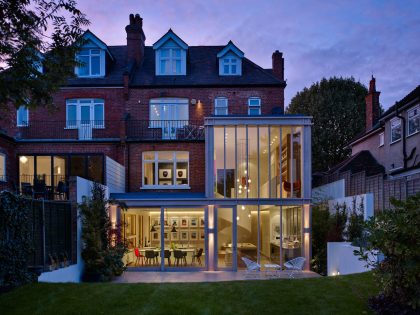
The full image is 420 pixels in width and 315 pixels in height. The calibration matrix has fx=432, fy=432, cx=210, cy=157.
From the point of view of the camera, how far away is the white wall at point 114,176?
19.1 meters

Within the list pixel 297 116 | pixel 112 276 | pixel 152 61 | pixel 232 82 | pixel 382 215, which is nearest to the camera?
pixel 382 215

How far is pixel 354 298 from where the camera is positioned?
28.4ft

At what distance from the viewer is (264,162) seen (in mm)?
19422

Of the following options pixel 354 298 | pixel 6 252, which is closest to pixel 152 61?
pixel 6 252

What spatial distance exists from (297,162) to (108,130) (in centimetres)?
1048

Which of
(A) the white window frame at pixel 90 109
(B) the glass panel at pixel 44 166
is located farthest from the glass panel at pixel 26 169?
(A) the white window frame at pixel 90 109

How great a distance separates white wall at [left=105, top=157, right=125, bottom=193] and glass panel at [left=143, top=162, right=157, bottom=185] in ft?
3.87

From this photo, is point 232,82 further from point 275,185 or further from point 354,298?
point 354,298

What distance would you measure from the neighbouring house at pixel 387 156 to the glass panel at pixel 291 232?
124 inches

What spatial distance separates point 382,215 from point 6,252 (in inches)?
310

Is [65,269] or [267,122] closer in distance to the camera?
[65,269]

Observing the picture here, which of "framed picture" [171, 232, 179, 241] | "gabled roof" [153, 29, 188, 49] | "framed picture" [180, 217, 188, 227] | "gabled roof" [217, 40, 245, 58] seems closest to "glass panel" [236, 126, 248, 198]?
"framed picture" [180, 217, 188, 227]

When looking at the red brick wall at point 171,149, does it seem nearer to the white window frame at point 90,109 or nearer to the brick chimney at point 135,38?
the white window frame at point 90,109

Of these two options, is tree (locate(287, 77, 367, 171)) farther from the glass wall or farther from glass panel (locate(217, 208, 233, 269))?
glass panel (locate(217, 208, 233, 269))
